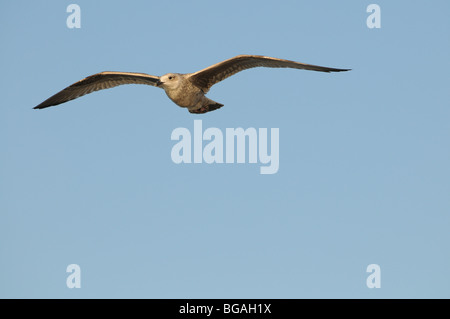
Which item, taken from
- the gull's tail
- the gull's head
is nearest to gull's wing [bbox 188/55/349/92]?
the gull's head

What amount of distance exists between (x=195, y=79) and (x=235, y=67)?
1289mm

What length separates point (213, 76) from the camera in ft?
65.7

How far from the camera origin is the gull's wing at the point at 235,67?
742 inches

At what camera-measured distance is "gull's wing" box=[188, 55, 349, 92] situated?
1884 cm

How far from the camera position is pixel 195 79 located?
64.7 feet

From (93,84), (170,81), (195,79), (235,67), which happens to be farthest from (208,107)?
(93,84)

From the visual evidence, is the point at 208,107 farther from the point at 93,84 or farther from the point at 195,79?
the point at 93,84

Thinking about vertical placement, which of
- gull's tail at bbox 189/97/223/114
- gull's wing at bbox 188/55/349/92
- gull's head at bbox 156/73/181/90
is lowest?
gull's tail at bbox 189/97/223/114

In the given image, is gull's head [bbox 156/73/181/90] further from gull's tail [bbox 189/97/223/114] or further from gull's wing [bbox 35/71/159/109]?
gull's wing [bbox 35/71/159/109]

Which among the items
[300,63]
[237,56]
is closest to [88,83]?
[237,56]

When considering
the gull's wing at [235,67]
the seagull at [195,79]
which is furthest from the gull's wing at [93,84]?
the gull's wing at [235,67]
